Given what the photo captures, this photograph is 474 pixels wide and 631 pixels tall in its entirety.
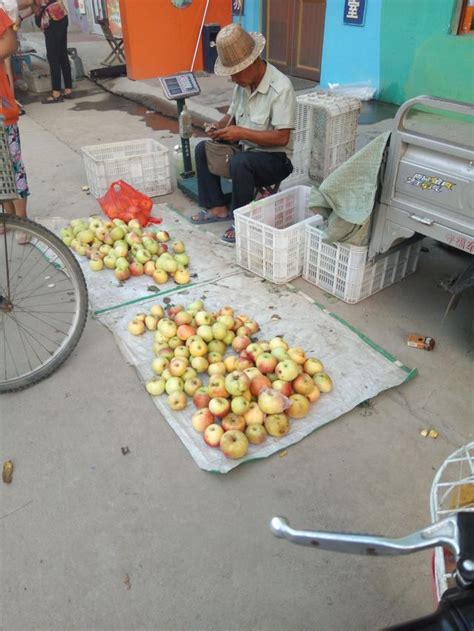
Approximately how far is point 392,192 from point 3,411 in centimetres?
248

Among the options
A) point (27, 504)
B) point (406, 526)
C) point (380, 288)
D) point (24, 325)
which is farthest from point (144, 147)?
point (406, 526)

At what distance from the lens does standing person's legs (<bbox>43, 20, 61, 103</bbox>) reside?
27.1ft

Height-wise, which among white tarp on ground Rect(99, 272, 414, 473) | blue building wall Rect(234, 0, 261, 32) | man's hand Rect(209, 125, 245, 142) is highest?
blue building wall Rect(234, 0, 261, 32)

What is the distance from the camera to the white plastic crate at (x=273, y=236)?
344 cm

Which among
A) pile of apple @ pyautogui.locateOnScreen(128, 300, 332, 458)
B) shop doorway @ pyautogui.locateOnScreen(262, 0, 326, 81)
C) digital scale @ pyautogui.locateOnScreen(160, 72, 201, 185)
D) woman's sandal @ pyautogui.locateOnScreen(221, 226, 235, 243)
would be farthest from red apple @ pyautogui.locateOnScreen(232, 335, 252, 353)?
shop doorway @ pyautogui.locateOnScreen(262, 0, 326, 81)

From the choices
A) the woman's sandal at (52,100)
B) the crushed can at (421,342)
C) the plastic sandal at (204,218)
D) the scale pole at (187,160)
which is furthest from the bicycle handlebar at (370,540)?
the woman's sandal at (52,100)

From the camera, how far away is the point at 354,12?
639 centimetres

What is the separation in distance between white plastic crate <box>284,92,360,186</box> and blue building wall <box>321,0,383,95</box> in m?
2.32

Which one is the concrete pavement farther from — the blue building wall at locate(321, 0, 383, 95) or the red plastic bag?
the blue building wall at locate(321, 0, 383, 95)

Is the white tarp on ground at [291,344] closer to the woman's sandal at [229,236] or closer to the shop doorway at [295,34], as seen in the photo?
the woman's sandal at [229,236]

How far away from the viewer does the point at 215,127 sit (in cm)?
419

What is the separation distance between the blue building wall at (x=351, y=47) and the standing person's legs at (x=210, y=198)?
3385mm

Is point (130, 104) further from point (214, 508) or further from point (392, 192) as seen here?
point (214, 508)

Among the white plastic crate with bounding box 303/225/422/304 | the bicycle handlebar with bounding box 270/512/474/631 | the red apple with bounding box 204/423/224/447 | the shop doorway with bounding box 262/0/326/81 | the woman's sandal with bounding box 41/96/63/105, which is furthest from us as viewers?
the woman's sandal with bounding box 41/96/63/105
